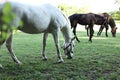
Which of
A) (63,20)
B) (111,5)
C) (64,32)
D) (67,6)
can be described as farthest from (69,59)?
(111,5)

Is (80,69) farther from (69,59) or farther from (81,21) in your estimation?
(81,21)

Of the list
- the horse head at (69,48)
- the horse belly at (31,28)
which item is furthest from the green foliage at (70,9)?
the horse belly at (31,28)

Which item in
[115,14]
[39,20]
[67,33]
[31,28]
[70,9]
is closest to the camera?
[31,28]

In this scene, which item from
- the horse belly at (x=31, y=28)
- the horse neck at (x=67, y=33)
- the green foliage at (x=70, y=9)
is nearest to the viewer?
the horse belly at (x=31, y=28)

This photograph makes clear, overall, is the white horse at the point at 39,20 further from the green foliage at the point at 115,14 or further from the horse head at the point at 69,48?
the green foliage at the point at 115,14

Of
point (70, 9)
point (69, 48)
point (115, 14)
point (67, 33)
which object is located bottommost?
point (115, 14)

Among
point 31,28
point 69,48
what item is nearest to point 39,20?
point 31,28

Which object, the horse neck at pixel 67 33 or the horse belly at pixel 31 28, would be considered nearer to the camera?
the horse belly at pixel 31 28

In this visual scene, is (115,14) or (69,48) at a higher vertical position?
(69,48)

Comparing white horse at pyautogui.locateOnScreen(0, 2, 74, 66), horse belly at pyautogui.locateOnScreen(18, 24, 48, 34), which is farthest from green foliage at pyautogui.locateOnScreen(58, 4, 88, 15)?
horse belly at pyautogui.locateOnScreen(18, 24, 48, 34)

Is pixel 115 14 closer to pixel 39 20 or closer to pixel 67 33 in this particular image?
pixel 67 33

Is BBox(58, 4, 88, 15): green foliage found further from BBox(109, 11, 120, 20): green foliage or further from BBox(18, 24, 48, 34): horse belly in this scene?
BBox(18, 24, 48, 34): horse belly

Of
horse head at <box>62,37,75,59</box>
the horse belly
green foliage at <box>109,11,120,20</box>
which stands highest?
the horse belly

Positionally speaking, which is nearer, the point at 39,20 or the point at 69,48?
the point at 39,20
